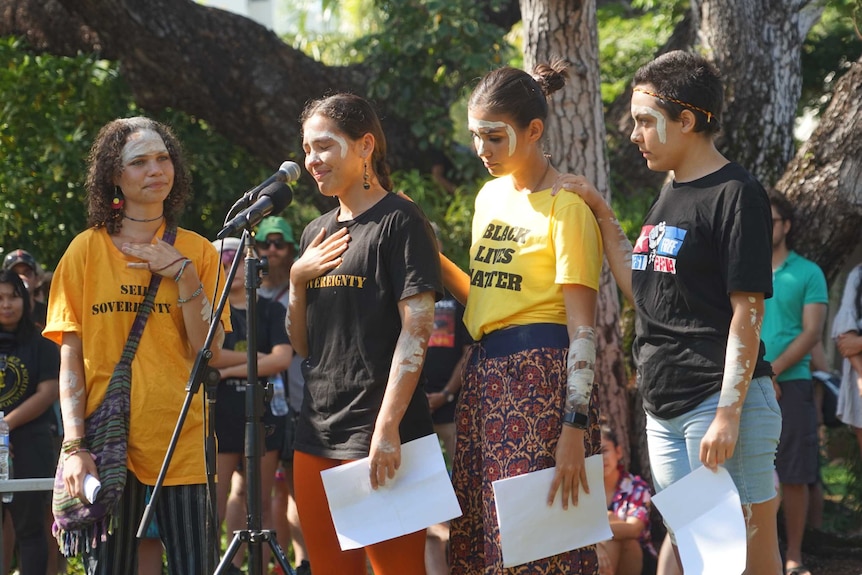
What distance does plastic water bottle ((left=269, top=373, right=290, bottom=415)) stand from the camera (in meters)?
6.16

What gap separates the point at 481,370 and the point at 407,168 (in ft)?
18.2

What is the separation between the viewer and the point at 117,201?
3.91m

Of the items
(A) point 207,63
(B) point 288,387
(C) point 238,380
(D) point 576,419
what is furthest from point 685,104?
(A) point 207,63

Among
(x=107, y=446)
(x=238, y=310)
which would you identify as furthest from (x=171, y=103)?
(x=107, y=446)

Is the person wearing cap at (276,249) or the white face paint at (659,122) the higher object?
the white face paint at (659,122)

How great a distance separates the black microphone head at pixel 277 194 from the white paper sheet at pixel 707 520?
4.91ft

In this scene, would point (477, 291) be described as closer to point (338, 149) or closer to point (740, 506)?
point (338, 149)

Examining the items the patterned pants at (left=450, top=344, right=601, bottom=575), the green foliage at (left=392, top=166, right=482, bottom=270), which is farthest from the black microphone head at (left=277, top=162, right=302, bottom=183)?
the green foliage at (left=392, top=166, right=482, bottom=270)

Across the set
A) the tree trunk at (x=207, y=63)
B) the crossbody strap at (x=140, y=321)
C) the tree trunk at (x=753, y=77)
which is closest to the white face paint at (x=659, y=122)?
the crossbody strap at (x=140, y=321)

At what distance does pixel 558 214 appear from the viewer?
3344 mm

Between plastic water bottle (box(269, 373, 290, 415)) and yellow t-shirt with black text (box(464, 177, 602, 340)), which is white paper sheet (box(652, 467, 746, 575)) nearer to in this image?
yellow t-shirt with black text (box(464, 177, 602, 340))

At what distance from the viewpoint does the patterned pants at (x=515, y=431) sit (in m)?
3.29

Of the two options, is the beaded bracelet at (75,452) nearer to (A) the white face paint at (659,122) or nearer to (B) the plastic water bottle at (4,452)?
(B) the plastic water bottle at (4,452)

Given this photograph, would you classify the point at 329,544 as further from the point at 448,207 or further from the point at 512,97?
the point at 448,207
